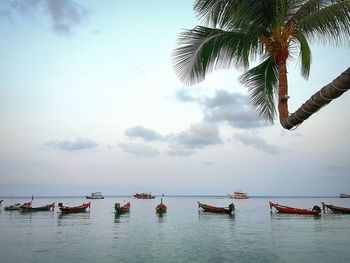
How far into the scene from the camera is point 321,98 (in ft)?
12.0

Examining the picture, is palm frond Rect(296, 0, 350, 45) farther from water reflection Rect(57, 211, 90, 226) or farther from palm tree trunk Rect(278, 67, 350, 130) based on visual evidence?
water reflection Rect(57, 211, 90, 226)

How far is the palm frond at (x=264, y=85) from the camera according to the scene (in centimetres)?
668

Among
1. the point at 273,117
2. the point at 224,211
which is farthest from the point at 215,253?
the point at 224,211

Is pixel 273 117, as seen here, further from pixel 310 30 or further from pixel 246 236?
pixel 246 236

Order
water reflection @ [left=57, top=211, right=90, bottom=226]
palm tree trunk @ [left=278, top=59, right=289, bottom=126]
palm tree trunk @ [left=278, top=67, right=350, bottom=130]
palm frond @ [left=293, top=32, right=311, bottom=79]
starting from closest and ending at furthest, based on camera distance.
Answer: palm tree trunk @ [left=278, top=67, right=350, bottom=130], palm tree trunk @ [left=278, top=59, right=289, bottom=126], palm frond @ [left=293, top=32, right=311, bottom=79], water reflection @ [left=57, top=211, right=90, bottom=226]

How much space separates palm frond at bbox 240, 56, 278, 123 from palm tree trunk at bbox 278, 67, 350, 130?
221cm

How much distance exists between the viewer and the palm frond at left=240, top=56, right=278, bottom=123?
6.68 metres

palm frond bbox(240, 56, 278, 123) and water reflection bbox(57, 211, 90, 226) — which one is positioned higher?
palm frond bbox(240, 56, 278, 123)

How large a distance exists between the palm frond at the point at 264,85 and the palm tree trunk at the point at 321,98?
2.21 meters

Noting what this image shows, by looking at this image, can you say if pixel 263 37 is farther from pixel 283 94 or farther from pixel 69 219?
pixel 69 219

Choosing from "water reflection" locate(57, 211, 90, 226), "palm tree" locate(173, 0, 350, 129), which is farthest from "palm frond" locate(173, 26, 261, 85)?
"water reflection" locate(57, 211, 90, 226)

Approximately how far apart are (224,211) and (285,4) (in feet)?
178

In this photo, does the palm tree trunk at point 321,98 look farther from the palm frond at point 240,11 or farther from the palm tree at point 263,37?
the palm frond at point 240,11

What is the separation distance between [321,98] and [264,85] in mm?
3108
